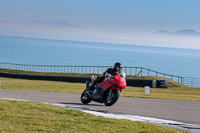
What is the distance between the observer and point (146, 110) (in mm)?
12992

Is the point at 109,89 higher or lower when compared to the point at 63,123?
higher

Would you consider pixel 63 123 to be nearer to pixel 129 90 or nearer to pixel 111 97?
pixel 111 97

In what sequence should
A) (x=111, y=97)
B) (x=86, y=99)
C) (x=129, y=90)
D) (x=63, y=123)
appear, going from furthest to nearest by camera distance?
(x=129, y=90) → (x=86, y=99) → (x=111, y=97) → (x=63, y=123)

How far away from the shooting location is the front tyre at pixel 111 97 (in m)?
13.8

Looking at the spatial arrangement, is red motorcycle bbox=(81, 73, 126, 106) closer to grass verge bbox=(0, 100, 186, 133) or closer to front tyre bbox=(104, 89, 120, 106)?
front tyre bbox=(104, 89, 120, 106)

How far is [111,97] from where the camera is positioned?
14.0m

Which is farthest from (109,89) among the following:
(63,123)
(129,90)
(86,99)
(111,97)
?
(129,90)

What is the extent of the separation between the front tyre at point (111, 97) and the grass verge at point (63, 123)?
300 cm

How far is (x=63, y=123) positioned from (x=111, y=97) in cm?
502

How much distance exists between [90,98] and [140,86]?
84.9 ft

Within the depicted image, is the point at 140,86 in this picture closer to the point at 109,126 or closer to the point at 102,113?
the point at 102,113

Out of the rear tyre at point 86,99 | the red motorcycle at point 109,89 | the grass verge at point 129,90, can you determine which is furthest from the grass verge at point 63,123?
the grass verge at point 129,90

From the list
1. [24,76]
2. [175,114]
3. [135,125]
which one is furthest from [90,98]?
[24,76]

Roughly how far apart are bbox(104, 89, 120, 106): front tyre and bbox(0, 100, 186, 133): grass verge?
118 inches
